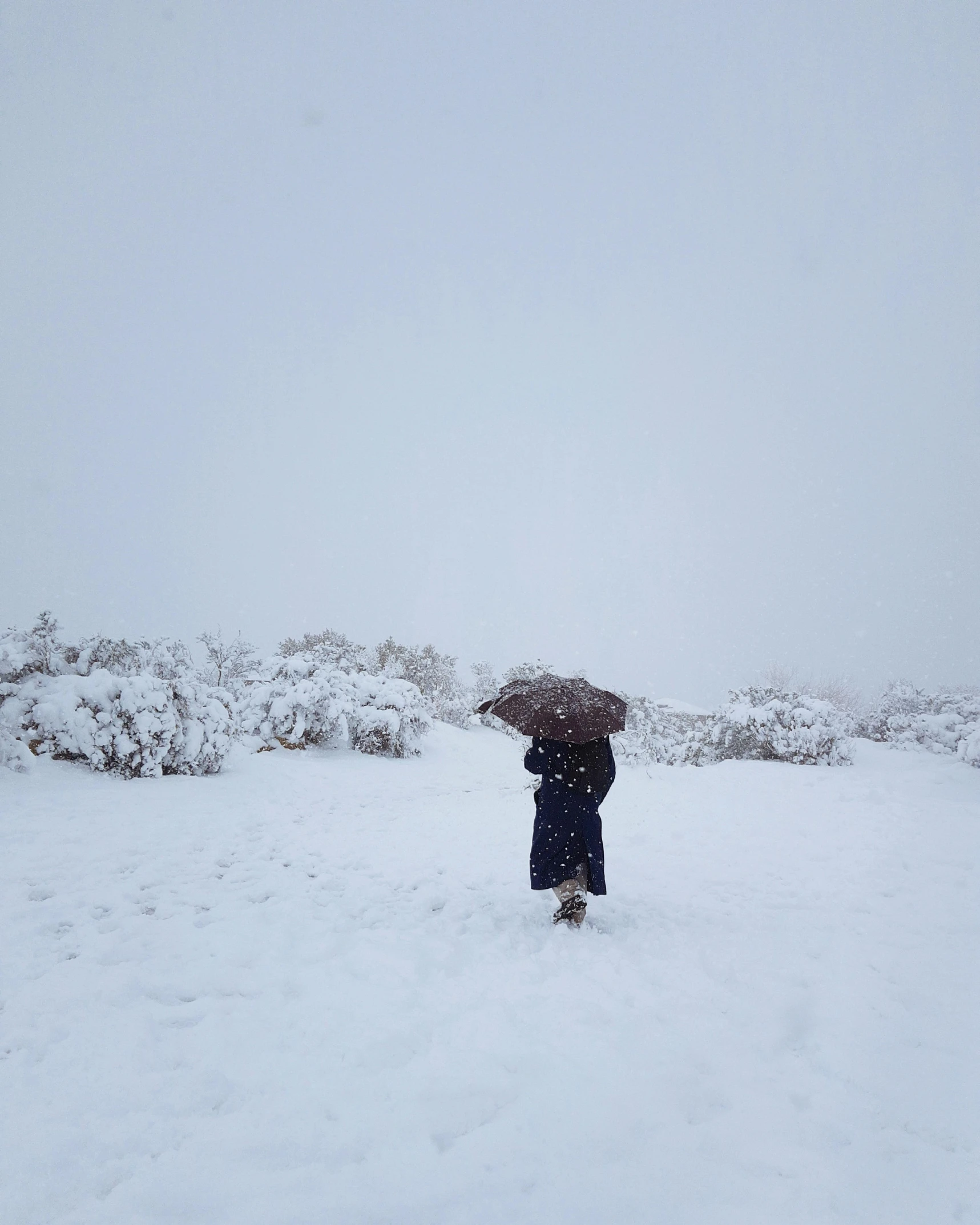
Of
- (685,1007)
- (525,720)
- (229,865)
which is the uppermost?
(525,720)

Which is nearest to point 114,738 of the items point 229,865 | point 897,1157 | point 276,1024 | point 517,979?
point 229,865

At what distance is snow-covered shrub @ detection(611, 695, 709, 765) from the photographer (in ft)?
48.1

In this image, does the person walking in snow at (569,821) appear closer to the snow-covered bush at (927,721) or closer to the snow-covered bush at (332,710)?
the snow-covered bush at (332,710)

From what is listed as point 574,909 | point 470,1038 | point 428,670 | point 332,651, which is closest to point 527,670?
point 332,651

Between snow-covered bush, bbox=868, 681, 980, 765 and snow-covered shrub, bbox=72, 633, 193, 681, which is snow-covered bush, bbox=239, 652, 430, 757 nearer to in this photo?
snow-covered shrub, bbox=72, 633, 193, 681

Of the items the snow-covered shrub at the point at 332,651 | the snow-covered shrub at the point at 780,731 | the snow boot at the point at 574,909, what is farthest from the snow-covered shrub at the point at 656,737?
the snow boot at the point at 574,909

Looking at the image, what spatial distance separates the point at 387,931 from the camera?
4.06 m

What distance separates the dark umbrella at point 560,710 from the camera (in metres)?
3.78

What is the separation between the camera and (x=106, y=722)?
788 centimetres

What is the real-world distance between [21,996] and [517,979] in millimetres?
2738

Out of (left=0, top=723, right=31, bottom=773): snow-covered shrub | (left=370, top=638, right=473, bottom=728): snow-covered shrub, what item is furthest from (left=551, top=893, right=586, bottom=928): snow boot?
(left=370, top=638, right=473, bottom=728): snow-covered shrub

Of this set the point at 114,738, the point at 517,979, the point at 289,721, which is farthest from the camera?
the point at 289,721

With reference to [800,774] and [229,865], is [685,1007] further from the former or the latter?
[800,774]

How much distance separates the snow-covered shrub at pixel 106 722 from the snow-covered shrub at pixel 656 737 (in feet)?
30.6
